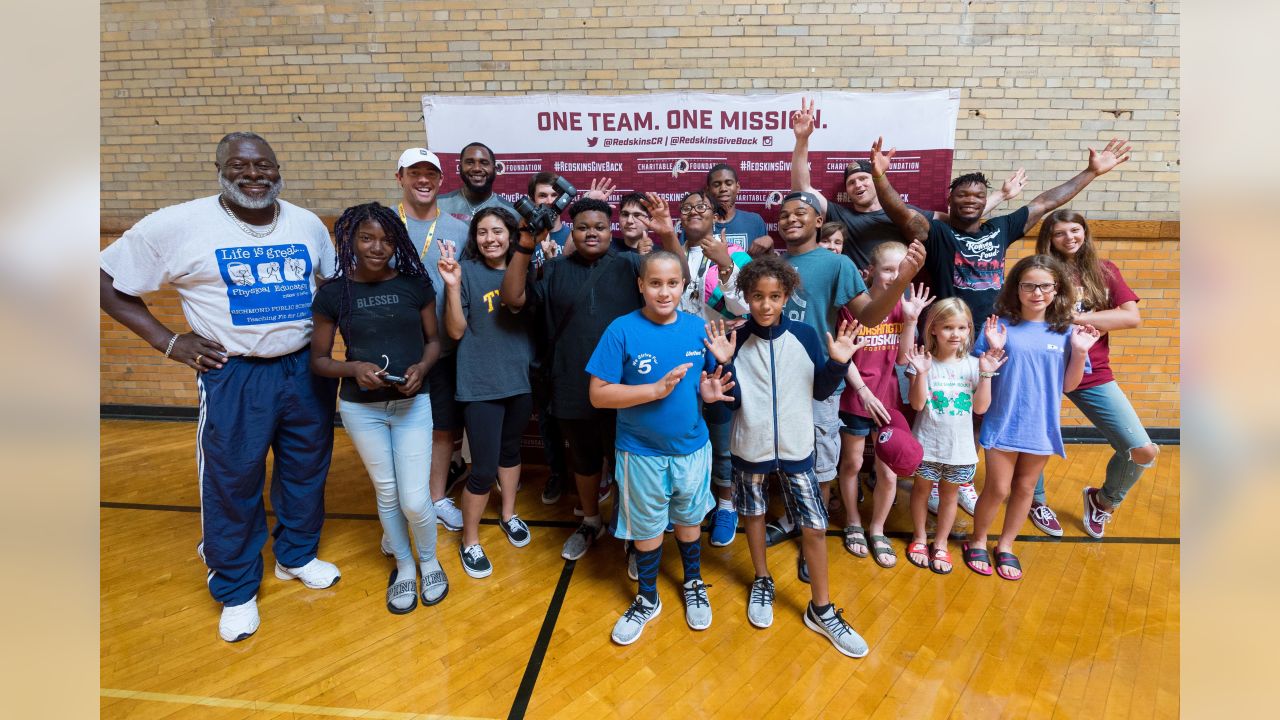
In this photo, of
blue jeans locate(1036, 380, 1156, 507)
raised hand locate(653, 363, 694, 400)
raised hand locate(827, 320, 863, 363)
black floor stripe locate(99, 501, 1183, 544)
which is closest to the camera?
raised hand locate(653, 363, 694, 400)

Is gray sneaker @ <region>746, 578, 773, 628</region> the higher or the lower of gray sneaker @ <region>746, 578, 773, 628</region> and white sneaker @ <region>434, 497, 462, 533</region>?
the lower

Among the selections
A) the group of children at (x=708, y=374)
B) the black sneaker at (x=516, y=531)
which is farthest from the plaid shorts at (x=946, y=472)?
the black sneaker at (x=516, y=531)

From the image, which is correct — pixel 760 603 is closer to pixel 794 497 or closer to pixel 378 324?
pixel 794 497

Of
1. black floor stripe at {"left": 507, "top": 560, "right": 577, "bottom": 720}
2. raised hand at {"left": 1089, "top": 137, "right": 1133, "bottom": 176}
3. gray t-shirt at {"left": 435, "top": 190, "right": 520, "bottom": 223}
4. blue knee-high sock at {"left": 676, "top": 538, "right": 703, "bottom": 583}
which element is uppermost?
raised hand at {"left": 1089, "top": 137, "right": 1133, "bottom": 176}

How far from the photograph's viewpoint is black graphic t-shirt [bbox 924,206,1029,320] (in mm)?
3395

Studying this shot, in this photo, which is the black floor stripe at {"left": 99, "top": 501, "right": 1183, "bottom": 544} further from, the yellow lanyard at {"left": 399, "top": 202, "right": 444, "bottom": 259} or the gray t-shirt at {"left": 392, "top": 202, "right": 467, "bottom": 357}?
the yellow lanyard at {"left": 399, "top": 202, "right": 444, "bottom": 259}

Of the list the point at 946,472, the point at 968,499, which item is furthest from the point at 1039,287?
the point at 968,499

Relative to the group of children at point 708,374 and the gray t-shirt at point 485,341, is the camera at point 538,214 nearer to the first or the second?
the group of children at point 708,374

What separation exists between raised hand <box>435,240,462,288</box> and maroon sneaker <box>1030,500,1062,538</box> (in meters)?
3.54

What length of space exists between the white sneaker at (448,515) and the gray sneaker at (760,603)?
1771mm

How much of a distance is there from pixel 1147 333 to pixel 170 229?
646 cm

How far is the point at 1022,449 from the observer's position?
287 centimetres

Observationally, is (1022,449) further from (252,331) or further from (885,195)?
(252,331)

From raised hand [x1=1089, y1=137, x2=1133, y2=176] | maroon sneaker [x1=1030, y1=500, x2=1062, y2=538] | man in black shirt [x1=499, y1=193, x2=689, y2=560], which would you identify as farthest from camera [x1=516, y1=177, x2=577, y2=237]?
maroon sneaker [x1=1030, y1=500, x2=1062, y2=538]
